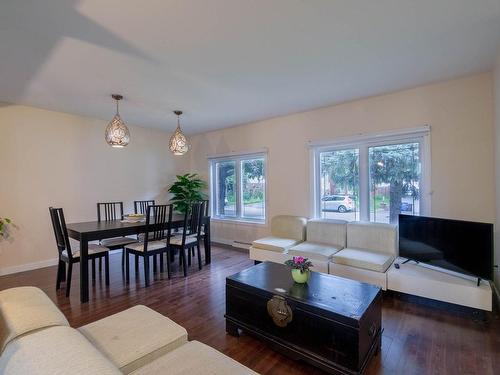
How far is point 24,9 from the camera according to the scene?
5.87ft

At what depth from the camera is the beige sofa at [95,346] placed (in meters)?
0.84

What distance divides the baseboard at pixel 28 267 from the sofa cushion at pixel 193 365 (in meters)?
3.89

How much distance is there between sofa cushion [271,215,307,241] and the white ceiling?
185 centimetres

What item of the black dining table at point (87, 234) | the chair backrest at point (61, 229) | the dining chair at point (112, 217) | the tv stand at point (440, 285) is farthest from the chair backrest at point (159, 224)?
the tv stand at point (440, 285)

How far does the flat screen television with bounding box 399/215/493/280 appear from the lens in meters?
2.32

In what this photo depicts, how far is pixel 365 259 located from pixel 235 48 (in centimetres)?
261

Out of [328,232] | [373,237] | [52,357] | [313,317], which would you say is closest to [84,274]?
[52,357]

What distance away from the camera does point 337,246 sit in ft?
11.6

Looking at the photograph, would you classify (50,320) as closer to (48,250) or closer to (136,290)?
(136,290)

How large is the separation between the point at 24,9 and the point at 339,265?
12.0 feet

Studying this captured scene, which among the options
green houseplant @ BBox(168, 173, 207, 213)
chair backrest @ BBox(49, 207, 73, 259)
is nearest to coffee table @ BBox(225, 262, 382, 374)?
chair backrest @ BBox(49, 207, 73, 259)

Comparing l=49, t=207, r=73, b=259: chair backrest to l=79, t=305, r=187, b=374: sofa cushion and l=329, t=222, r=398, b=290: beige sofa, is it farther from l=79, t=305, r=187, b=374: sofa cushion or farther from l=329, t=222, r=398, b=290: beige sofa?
l=329, t=222, r=398, b=290: beige sofa

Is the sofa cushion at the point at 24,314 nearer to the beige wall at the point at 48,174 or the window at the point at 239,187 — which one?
the beige wall at the point at 48,174

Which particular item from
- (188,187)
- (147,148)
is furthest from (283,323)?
(147,148)
